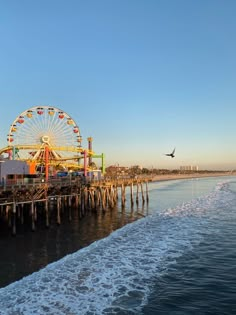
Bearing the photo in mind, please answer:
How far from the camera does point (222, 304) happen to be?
472 inches

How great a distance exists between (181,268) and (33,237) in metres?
12.1

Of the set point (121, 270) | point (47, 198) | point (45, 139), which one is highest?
point (45, 139)

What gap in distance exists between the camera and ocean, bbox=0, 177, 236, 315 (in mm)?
11922

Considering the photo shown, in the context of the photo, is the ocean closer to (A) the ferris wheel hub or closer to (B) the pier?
(B) the pier

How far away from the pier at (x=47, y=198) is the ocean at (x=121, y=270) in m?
2.89

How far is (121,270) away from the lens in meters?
15.8

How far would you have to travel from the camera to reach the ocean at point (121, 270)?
11922mm

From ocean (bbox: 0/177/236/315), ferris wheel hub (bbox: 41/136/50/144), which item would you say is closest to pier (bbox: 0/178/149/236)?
ocean (bbox: 0/177/236/315)

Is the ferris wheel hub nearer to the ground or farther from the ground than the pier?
farther from the ground

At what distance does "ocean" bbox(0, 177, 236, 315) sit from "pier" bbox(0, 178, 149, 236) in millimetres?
2889

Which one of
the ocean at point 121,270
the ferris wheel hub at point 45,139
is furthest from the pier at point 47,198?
the ferris wheel hub at point 45,139

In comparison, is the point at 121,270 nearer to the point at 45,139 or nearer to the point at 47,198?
the point at 47,198

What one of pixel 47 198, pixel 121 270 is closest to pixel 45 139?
pixel 47 198

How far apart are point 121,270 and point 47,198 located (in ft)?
53.3
